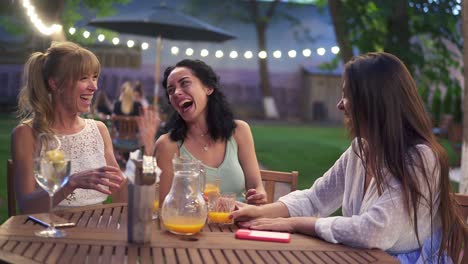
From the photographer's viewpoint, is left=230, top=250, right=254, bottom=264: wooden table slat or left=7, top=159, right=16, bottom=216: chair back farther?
left=7, top=159, right=16, bottom=216: chair back

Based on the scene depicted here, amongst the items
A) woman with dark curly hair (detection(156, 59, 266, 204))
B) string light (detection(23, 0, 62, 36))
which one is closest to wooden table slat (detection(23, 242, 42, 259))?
woman with dark curly hair (detection(156, 59, 266, 204))

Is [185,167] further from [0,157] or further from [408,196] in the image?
[0,157]

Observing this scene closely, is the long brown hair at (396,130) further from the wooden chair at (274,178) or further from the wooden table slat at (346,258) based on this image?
the wooden chair at (274,178)

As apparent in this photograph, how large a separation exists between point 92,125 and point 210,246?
129 cm

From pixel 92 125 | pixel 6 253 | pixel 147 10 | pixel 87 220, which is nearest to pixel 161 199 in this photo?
pixel 92 125

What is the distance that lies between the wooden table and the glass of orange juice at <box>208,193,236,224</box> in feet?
0.35

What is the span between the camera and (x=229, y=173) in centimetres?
279

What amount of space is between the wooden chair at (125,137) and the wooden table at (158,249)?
232 inches

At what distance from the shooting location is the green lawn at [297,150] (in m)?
7.79

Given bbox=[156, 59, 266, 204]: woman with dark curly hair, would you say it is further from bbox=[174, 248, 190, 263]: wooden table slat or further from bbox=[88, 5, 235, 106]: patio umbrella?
bbox=[88, 5, 235, 106]: patio umbrella

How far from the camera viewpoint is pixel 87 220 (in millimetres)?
1932

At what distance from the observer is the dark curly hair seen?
2.82 meters

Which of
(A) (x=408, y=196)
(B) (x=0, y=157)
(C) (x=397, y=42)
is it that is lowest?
(B) (x=0, y=157)

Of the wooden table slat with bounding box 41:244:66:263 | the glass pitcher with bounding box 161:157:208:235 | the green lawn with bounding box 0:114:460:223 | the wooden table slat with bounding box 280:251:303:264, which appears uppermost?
the glass pitcher with bounding box 161:157:208:235
